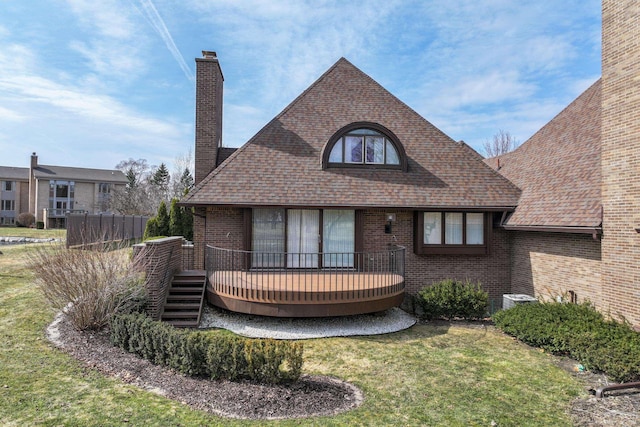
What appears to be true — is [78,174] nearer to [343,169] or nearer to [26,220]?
[26,220]

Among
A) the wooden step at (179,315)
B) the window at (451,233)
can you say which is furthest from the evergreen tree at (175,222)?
the window at (451,233)

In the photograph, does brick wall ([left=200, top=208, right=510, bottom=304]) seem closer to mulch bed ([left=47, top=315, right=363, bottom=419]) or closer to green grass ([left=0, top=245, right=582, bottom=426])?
green grass ([left=0, top=245, right=582, bottom=426])

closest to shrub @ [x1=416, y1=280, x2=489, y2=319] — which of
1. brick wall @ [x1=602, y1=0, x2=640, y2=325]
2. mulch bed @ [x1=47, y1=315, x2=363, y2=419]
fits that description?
brick wall @ [x1=602, y1=0, x2=640, y2=325]

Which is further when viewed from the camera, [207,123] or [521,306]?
[207,123]

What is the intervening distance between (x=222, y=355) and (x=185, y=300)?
15.2 feet

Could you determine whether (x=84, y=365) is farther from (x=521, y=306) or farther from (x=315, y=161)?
(x=521, y=306)

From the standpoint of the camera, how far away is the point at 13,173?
5516 cm

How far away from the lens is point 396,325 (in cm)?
953

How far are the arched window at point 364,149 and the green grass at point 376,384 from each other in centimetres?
579

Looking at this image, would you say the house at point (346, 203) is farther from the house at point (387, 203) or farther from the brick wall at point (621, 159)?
the brick wall at point (621, 159)

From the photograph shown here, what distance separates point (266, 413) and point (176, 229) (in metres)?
15.0

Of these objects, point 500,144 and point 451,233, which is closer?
point 451,233

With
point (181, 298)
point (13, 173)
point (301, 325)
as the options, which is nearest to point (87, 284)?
point (181, 298)

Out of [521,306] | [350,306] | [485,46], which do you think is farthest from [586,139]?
[350,306]
